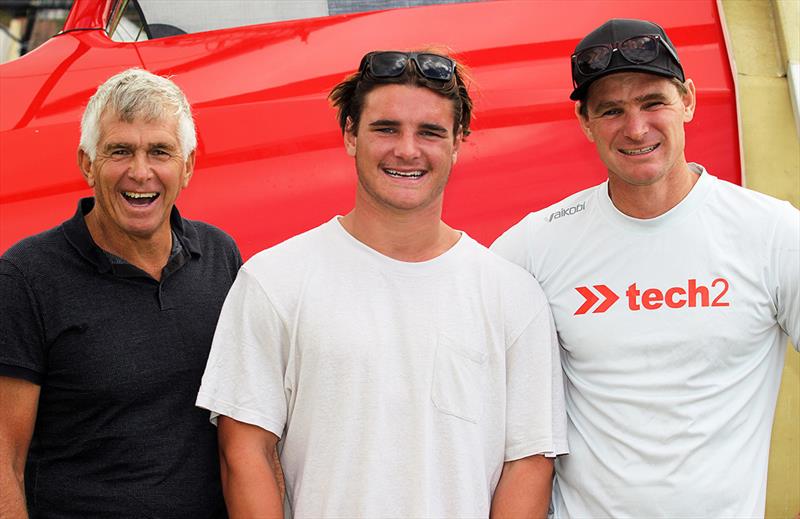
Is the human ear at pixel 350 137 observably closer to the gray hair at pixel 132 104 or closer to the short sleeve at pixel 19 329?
the gray hair at pixel 132 104

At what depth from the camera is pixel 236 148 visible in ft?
7.74

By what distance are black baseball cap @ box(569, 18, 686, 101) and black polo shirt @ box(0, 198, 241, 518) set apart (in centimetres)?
90

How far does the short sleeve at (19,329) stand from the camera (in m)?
1.76

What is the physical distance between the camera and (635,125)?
1.95 m

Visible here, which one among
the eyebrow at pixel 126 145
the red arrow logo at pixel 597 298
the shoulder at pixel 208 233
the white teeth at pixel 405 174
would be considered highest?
the eyebrow at pixel 126 145

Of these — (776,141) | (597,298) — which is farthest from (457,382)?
(776,141)

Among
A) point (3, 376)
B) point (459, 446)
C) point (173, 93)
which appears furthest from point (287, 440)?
point (173, 93)

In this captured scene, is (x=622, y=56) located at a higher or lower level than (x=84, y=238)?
higher

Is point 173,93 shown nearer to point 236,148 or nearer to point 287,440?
point 236,148

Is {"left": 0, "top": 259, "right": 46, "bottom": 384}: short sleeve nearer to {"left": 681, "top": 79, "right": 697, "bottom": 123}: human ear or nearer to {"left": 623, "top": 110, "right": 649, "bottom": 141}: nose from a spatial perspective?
{"left": 623, "top": 110, "right": 649, "bottom": 141}: nose

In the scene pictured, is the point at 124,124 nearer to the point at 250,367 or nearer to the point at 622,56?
the point at 250,367

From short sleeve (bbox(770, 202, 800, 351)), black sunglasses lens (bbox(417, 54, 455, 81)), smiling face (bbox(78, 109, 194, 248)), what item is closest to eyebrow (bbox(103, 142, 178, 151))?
smiling face (bbox(78, 109, 194, 248))

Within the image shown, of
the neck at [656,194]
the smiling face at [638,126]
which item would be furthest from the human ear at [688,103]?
the neck at [656,194]

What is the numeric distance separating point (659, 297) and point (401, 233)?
500 millimetres
